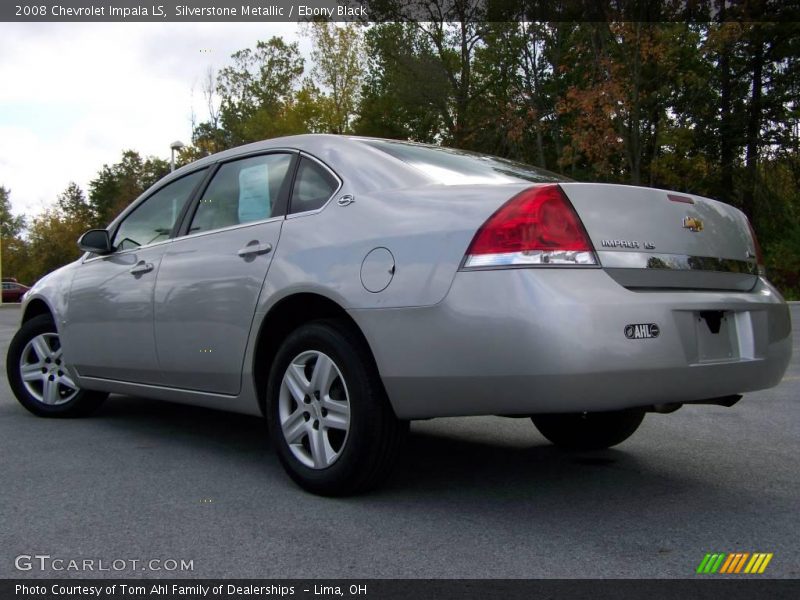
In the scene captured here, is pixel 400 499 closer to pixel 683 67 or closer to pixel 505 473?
pixel 505 473

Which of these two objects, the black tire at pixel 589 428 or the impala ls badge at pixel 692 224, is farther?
the black tire at pixel 589 428

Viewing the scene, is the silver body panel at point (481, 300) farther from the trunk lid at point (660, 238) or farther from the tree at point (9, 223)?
the tree at point (9, 223)

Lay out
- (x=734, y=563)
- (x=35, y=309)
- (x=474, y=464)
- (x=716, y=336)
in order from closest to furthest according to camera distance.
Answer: (x=734, y=563) → (x=716, y=336) → (x=474, y=464) → (x=35, y=309)

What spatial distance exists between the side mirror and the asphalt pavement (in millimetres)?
1120

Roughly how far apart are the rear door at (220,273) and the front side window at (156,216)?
22 cm

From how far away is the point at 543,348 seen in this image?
2941 mm

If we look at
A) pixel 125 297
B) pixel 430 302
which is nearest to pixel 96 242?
pixel 125 297

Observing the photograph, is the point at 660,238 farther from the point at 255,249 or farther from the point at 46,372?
the point at 46,372

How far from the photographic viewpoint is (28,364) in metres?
5.80

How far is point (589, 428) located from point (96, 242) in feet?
10.3

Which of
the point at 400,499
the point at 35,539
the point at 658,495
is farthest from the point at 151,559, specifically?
the point at 658,495

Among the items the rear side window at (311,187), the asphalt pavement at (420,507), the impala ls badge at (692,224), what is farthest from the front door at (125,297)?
the impala ls badge at (692,224)

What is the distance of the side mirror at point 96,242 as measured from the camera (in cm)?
517

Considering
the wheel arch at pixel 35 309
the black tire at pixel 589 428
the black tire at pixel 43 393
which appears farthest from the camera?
the wheel arch at pixel 35 309
